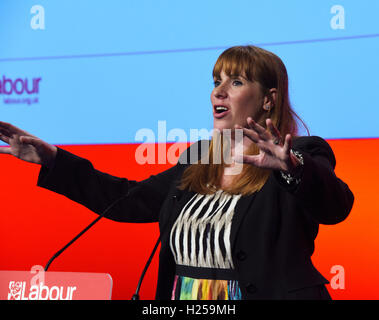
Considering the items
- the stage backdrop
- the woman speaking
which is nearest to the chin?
the woman speaking

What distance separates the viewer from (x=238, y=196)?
1.47 meters

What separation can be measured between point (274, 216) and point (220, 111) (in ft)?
1.21

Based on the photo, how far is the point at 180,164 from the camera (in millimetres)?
1771

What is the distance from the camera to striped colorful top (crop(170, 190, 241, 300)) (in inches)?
54.1

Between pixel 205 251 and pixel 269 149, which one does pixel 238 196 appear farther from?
pixel 269 149

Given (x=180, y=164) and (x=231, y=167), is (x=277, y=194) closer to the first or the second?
(x=231, y=167)

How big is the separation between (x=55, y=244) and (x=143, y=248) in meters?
0.41

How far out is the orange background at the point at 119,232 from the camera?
6.73 ft

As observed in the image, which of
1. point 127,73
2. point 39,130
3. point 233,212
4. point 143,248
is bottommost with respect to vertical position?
point 143,248

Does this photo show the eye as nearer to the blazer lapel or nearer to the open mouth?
the open mouth

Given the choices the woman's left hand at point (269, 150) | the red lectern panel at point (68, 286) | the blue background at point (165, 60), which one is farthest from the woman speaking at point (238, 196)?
the blue background at point (165, 60)

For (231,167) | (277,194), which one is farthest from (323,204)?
(231,167)

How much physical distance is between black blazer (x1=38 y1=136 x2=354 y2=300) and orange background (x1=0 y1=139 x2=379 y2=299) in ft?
2.39

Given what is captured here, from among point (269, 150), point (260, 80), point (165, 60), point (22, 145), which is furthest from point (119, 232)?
point (269, 150)
